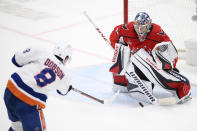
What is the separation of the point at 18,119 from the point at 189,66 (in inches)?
116

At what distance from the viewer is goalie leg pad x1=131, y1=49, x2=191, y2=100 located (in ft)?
13.4

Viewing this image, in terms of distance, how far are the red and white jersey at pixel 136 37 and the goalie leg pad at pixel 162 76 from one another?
0.25ft

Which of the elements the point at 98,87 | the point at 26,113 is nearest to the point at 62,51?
the point at 26,113

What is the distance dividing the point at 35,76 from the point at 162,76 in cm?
174

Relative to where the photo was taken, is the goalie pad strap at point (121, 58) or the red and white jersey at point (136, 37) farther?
the goalie pad strap at point (121, 58)

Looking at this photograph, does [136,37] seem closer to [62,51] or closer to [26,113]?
[62,51]

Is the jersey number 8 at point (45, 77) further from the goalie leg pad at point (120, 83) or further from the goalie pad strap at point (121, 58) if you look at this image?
the goalie leg pad at point (120, 83)

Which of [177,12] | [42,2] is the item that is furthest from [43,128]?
[42,2]

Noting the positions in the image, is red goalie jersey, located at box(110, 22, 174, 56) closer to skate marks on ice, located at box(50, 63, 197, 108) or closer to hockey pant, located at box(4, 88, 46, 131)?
skate marks on ice, located at box(50, 63, 197, 108)

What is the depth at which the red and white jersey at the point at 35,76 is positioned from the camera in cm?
280

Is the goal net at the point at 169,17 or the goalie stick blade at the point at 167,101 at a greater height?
the goal net at the point at 169,17

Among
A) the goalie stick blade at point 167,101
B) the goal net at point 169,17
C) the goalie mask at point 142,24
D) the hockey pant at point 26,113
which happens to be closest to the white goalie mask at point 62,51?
the hockey pant at point 26,113

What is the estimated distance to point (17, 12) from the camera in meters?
8.53

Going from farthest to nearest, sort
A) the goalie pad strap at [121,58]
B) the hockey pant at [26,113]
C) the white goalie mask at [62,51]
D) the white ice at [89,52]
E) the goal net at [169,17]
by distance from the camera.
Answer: the goal net at [169,17] → the goalie pad strap at [121,58] → the white ice at [89,52] → the white goalie mask at [62,51] → the hockey pant at [26,113]
